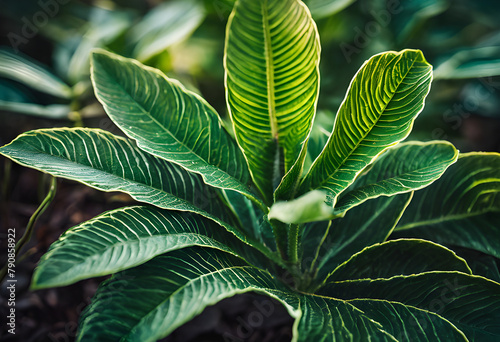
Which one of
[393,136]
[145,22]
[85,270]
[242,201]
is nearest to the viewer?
[85,270]

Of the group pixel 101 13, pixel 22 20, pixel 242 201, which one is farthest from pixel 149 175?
pixel 22 20

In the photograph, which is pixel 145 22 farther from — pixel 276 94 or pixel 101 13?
pixel 276 94

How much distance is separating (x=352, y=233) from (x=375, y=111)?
33 cm

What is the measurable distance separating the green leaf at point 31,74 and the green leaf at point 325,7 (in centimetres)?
86

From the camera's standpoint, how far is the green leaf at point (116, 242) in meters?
0.49

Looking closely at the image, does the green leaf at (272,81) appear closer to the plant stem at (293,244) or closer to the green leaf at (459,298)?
the plant stem at (293,244)

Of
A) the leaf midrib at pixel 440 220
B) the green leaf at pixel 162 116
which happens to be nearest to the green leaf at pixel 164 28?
the green leaf at pixel 162 116

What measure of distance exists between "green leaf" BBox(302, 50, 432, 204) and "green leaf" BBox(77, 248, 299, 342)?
0.77 ft

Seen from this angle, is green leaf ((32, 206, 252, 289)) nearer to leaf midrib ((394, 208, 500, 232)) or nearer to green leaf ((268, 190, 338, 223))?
green leaf ((268, 190, 338, 223))

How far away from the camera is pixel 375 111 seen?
2.05ft

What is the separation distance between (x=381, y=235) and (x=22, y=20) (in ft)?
5.27

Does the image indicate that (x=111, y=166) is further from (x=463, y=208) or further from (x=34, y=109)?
(x=463, y=208)

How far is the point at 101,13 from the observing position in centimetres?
155

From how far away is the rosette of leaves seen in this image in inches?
21.5
